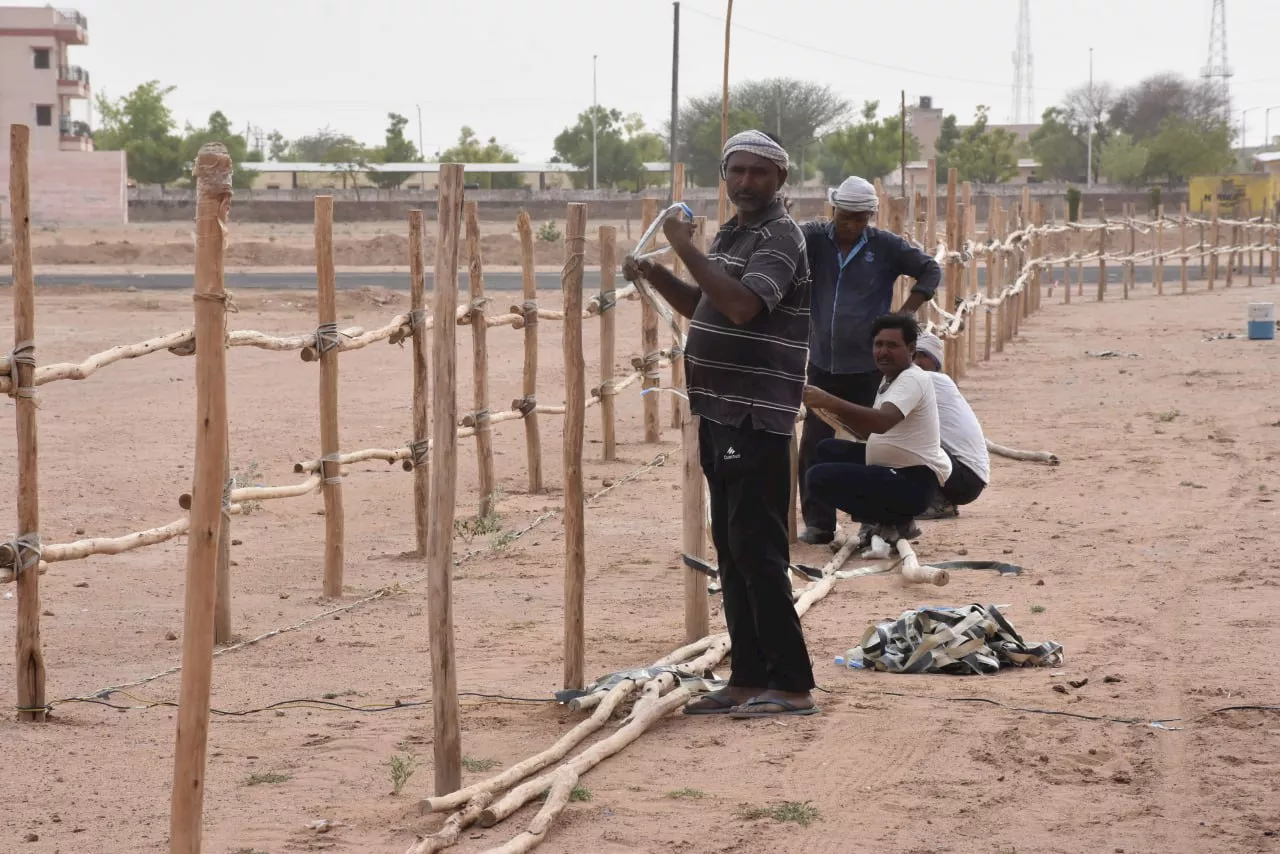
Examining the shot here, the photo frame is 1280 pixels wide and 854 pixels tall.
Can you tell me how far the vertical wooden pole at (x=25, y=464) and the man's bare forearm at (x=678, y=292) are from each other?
196cm

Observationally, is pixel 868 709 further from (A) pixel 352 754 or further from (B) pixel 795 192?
(B) pixel 795 192

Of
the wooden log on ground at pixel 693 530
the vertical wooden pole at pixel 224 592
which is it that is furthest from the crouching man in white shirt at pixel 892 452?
the vertical wooden pole at pixel 224 592

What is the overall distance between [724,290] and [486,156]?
77.2 m

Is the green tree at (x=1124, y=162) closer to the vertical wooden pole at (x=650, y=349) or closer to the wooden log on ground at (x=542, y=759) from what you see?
the vertical wooden pole at (x=650, y=349)

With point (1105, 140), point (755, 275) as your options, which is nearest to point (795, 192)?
point (1105, 140)

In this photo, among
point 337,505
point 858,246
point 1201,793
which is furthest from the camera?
point 858,246

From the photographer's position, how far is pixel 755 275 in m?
4.30

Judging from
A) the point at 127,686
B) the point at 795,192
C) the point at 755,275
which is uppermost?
the point at 795,192

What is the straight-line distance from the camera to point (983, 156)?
201ft

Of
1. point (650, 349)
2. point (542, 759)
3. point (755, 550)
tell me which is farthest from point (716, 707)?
point (650, 349)

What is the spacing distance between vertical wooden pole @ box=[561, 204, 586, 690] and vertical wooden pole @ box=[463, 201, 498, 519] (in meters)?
3.75

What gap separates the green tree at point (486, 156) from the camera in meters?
70.8

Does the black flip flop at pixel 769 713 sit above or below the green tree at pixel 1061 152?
below

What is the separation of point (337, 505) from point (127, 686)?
1737 millimetres
